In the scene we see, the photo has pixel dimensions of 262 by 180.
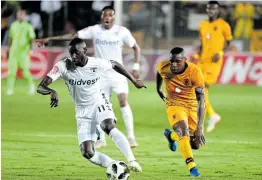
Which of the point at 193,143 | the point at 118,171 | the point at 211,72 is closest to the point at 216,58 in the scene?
the point at 211,72

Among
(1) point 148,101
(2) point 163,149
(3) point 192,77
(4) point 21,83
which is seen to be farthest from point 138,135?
(4) point 21,83

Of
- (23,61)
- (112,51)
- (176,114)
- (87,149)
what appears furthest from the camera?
(23,61)

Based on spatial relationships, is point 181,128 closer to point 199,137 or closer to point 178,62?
point 199,137

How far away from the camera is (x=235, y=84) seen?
31.7m

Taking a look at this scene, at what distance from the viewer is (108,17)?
15.1 metres

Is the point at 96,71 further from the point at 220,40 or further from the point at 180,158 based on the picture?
the point at 220,40

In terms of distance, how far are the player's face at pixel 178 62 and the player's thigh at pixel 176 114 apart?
511 mm

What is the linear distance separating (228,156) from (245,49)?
18.4 meters

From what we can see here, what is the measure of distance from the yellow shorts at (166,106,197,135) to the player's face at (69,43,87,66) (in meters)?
1.63

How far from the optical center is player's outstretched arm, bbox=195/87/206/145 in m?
11.5

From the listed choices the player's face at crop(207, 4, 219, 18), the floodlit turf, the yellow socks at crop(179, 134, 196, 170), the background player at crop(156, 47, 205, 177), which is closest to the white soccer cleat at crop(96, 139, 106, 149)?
the floodlit turf

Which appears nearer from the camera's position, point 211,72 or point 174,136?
point 174,136

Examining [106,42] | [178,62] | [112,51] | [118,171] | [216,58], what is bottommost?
[216,58]

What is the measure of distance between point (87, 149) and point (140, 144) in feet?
15.4
